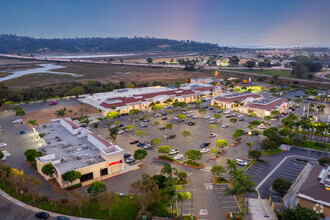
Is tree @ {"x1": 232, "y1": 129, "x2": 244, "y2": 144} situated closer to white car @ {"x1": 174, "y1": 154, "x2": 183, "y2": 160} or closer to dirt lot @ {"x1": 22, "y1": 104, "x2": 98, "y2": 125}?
white car @ {"x1": 174, "y1": 154, "x2": 183, "y2": 160}

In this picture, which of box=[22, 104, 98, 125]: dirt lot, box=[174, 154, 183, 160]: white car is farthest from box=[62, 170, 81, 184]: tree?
box=[22, 104, 98, 125]: dirt lot

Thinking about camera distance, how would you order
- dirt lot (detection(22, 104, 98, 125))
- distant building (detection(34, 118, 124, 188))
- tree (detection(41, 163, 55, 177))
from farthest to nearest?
dirt lot (detection(22, 104, 98, 125))
distant building (detection(34, 118, 124, 188))
tree (detection(41, 163, 55, 177))

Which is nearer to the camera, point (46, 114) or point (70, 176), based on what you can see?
point (70, 176)

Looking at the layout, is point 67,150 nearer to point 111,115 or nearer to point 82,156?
point 82,156

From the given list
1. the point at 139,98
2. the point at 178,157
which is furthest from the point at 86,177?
the point at 139,98

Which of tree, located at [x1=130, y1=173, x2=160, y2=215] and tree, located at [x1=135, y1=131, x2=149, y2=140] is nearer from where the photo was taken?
tree, located at [x1=130, y1=173, x2=160, y2=215]

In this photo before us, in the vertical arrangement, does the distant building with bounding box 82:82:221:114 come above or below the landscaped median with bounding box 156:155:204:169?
above

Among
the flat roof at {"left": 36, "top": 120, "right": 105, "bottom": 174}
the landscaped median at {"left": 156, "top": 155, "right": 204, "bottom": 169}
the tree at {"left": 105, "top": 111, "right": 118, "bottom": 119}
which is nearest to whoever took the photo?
the flat roof at {"left": 36, "top": 120, "right": 105, "bottom": 174}

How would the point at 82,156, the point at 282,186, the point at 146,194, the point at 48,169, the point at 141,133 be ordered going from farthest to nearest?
the point at 141,133, the point at 82,156, the point at 48,169, the point at 282,186, the point at 146,194
